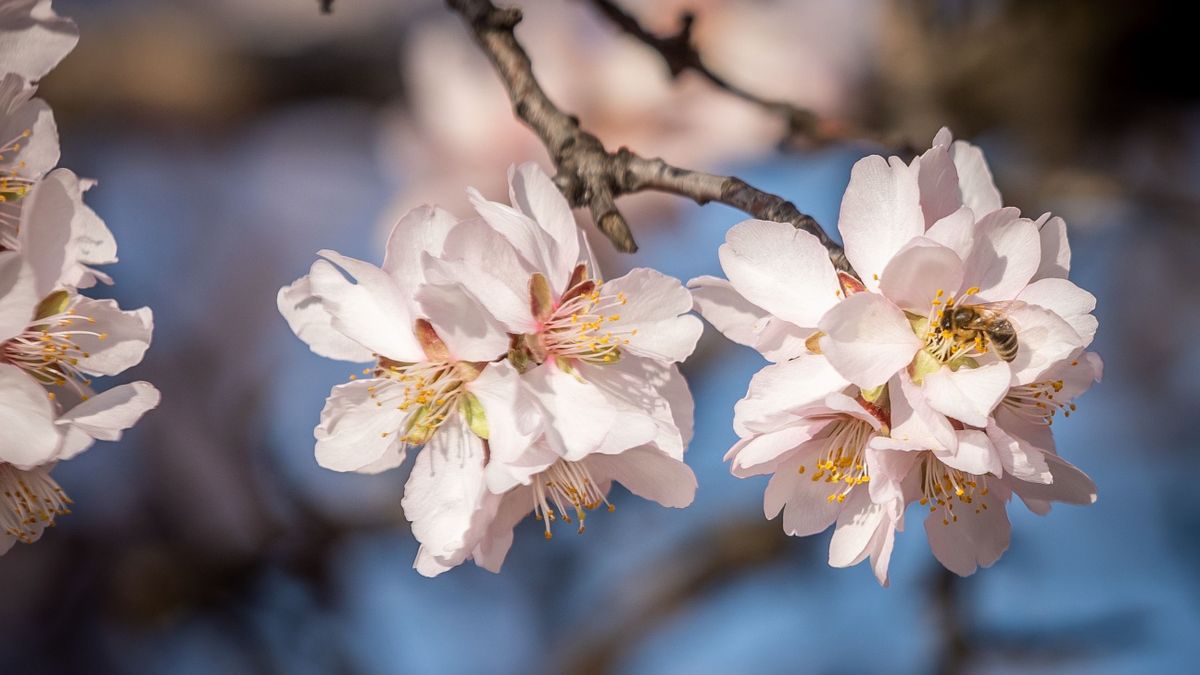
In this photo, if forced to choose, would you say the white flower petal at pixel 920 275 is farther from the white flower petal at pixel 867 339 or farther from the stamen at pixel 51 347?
the stamen at pixel 51 347

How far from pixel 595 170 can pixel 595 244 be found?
1.06 m

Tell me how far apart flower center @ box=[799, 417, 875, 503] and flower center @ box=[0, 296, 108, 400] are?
0.32 metres

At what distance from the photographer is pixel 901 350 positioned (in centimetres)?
36

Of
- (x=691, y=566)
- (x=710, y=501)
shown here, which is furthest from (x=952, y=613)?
(x=710, y=501)

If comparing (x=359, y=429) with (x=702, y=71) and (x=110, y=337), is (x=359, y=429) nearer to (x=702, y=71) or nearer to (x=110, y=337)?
(x=110, y=337)

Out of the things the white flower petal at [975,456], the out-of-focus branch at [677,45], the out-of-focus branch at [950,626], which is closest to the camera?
the white flower petal at [975,456]

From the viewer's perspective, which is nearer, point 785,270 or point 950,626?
point 785,270

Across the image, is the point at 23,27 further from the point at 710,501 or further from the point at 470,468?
the point at 710,501

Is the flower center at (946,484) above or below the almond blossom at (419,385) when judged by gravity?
above

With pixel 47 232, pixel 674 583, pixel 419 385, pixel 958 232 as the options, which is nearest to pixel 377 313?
pixel 419 385

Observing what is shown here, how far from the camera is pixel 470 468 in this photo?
404mm

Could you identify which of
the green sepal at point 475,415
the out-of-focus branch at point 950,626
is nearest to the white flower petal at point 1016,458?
the green sepal at point 475,415

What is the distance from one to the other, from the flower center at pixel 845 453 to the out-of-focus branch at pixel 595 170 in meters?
0.07

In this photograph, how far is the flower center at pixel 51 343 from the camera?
40 cm
